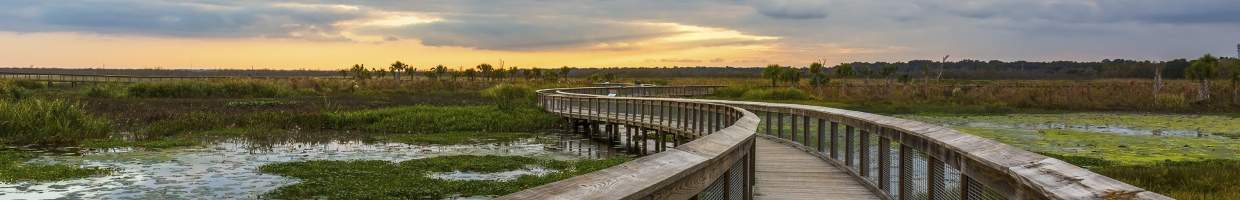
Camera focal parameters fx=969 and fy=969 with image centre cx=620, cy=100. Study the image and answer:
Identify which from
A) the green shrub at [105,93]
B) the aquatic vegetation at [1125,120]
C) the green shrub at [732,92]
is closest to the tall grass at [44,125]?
the aquatic vegetation at [1125,120]

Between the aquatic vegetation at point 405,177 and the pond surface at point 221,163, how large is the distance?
0.46m

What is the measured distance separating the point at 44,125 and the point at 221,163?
261 inches

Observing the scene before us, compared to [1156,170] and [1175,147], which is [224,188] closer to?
[1156,170]

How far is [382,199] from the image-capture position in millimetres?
13094

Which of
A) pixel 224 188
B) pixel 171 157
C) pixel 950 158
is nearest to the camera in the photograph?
pixel 950 158

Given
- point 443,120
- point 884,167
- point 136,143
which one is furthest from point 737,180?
point 443,120

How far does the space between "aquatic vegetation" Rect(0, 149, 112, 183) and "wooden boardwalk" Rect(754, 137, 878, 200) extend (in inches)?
428

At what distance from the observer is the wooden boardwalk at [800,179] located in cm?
939

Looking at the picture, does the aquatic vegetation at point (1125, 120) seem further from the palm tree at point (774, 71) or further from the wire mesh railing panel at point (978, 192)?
the palm tree at point (774, 71)

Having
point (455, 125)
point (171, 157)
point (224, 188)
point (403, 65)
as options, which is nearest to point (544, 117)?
point (455, 125)

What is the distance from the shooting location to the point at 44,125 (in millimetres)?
21484

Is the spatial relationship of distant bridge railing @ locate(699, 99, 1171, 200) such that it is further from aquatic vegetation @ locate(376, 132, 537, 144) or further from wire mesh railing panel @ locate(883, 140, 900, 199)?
aquatic vegetation @ locate(376, 132, 537, 144)

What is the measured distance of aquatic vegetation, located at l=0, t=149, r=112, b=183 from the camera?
49.1 feet

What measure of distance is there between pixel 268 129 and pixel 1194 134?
25.1m
